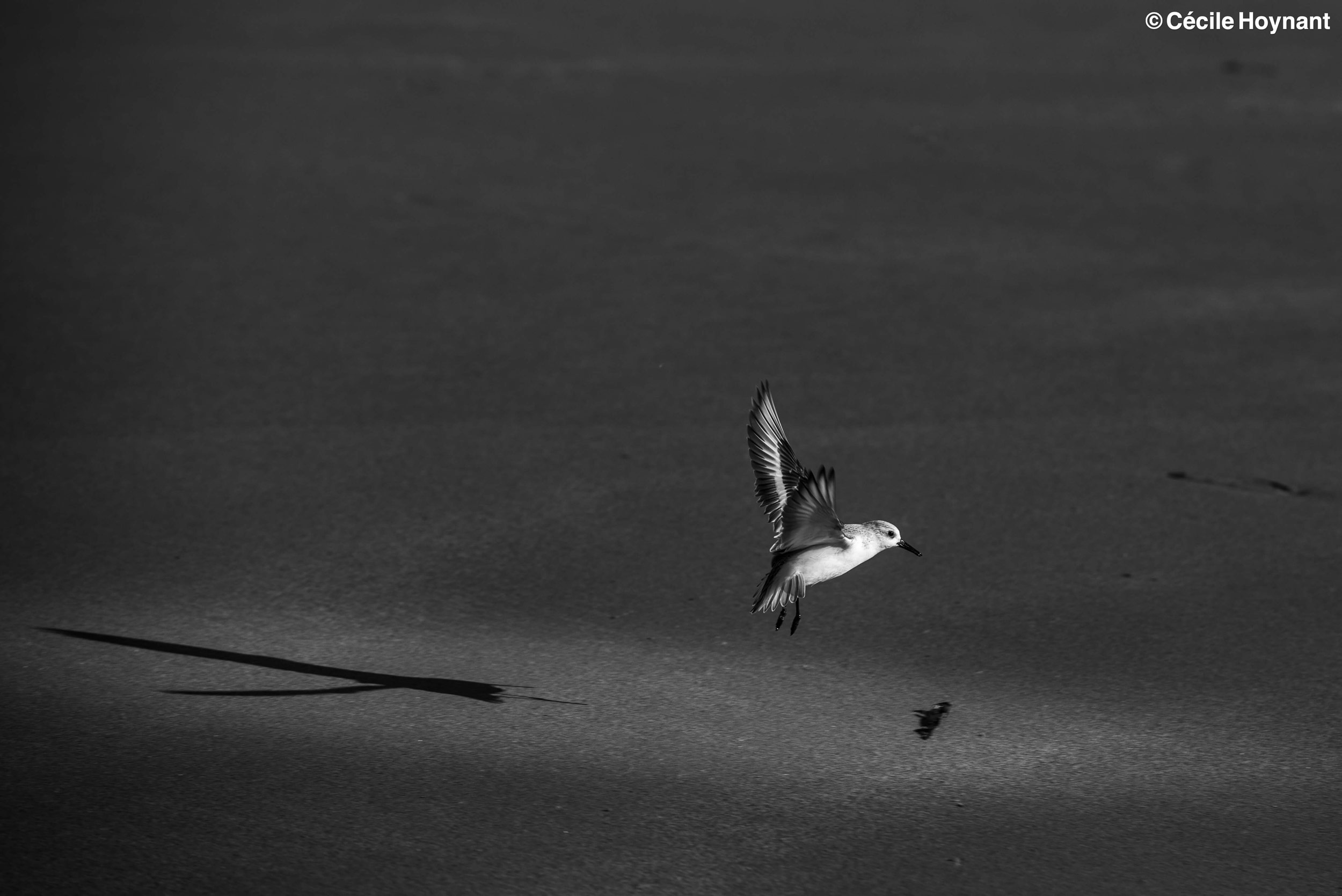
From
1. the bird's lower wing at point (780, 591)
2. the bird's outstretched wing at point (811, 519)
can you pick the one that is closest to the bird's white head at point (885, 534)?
the bird's outstretched wing at point (811, 519)

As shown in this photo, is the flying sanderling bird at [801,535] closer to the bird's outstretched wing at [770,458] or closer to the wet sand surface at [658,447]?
the bird's outstretched wing at [770,458]

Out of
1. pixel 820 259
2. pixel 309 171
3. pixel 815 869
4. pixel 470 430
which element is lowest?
pixel 815 869

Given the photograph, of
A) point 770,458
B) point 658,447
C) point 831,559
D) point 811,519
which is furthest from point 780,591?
point 658,447

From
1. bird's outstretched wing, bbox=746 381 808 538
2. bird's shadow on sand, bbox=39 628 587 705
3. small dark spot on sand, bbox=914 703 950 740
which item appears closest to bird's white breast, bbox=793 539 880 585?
bird's outstretched wing, bbox=746 381 808 538

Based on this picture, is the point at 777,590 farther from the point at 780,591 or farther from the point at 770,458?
the point at 770,458

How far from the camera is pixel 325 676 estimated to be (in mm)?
5195

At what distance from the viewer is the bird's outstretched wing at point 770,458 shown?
5441mm

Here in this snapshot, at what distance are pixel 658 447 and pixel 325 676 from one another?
2.30 metres

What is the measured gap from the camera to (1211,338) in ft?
26.7

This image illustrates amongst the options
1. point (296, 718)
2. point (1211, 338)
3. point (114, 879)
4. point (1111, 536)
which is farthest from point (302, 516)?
point (1211, 338)

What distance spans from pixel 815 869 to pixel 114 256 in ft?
20.8

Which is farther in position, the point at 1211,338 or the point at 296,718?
the point at 1211,338

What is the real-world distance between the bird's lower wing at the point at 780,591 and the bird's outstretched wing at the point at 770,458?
9.1 inches

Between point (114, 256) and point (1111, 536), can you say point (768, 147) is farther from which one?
point (1111, 536)
